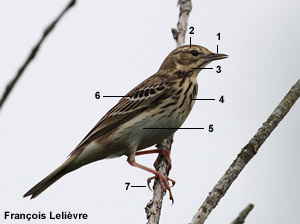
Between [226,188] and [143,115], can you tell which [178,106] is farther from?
[226,188]

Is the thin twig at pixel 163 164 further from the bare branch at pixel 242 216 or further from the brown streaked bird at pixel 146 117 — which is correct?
the bare branch at pixel 242 216

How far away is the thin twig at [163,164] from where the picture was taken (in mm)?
4638

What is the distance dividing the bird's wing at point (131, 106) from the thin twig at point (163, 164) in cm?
60

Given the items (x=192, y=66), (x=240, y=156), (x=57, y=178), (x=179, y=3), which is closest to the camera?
(x=240, y=156)

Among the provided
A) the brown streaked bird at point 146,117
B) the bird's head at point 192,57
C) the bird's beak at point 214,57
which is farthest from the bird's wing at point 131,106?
the bird's beak at point 214,57

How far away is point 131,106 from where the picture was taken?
6477 mm

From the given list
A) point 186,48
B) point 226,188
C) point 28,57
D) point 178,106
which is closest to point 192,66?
point 186,48

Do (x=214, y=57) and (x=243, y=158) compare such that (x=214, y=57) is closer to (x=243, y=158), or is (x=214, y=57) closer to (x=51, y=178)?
(x=51, y=178)

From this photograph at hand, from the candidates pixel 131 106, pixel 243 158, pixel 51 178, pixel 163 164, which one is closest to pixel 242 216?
pixel 243 158

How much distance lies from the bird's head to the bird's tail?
2043mm

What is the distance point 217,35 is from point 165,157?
2323 millimetres

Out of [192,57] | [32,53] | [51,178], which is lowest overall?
[51,178]

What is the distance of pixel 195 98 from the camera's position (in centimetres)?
639

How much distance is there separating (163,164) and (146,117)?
2.16 feet
